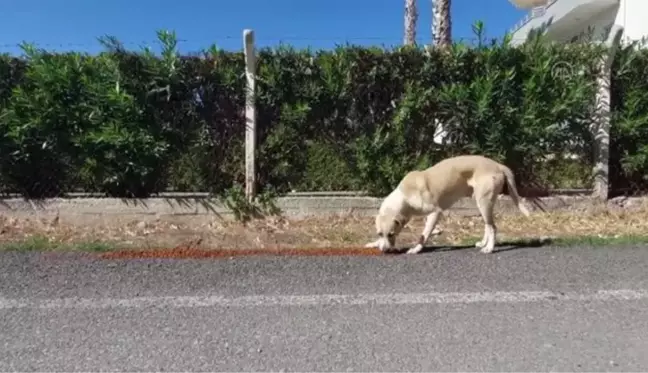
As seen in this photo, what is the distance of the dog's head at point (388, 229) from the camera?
6199 millimetres

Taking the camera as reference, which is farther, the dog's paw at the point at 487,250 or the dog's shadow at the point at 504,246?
the dog's shadow at the point at 504,246

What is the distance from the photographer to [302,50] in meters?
7.78

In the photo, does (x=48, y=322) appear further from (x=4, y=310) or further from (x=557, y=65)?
(x=557, y=65)

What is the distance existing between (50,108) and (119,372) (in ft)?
16.9

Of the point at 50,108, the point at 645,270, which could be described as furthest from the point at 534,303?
the point at 50,108

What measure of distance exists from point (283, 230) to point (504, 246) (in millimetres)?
2690

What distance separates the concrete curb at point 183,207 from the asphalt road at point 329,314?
5.64ft

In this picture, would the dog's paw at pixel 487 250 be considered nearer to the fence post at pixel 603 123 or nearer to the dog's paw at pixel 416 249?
the dog's paw at pixel 416 249

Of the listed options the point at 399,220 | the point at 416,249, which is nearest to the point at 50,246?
the point at 399,220

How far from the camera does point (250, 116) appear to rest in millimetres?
7852

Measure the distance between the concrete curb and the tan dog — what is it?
4.69 feet

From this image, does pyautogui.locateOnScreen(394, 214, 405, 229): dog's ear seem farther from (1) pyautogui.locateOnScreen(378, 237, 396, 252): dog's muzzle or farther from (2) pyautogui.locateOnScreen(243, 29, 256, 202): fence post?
(2) pyautogui.locateOnScreen(243, 29, 256, 202): fence post

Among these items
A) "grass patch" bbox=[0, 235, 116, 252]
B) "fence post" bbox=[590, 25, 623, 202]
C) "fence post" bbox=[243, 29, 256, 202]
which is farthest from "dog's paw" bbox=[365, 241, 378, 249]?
"fence post" bbox=[590, 25, 623, 202]

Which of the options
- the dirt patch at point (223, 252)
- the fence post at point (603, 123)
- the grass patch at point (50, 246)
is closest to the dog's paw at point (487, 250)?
the dirt patch at point (223, 252)
